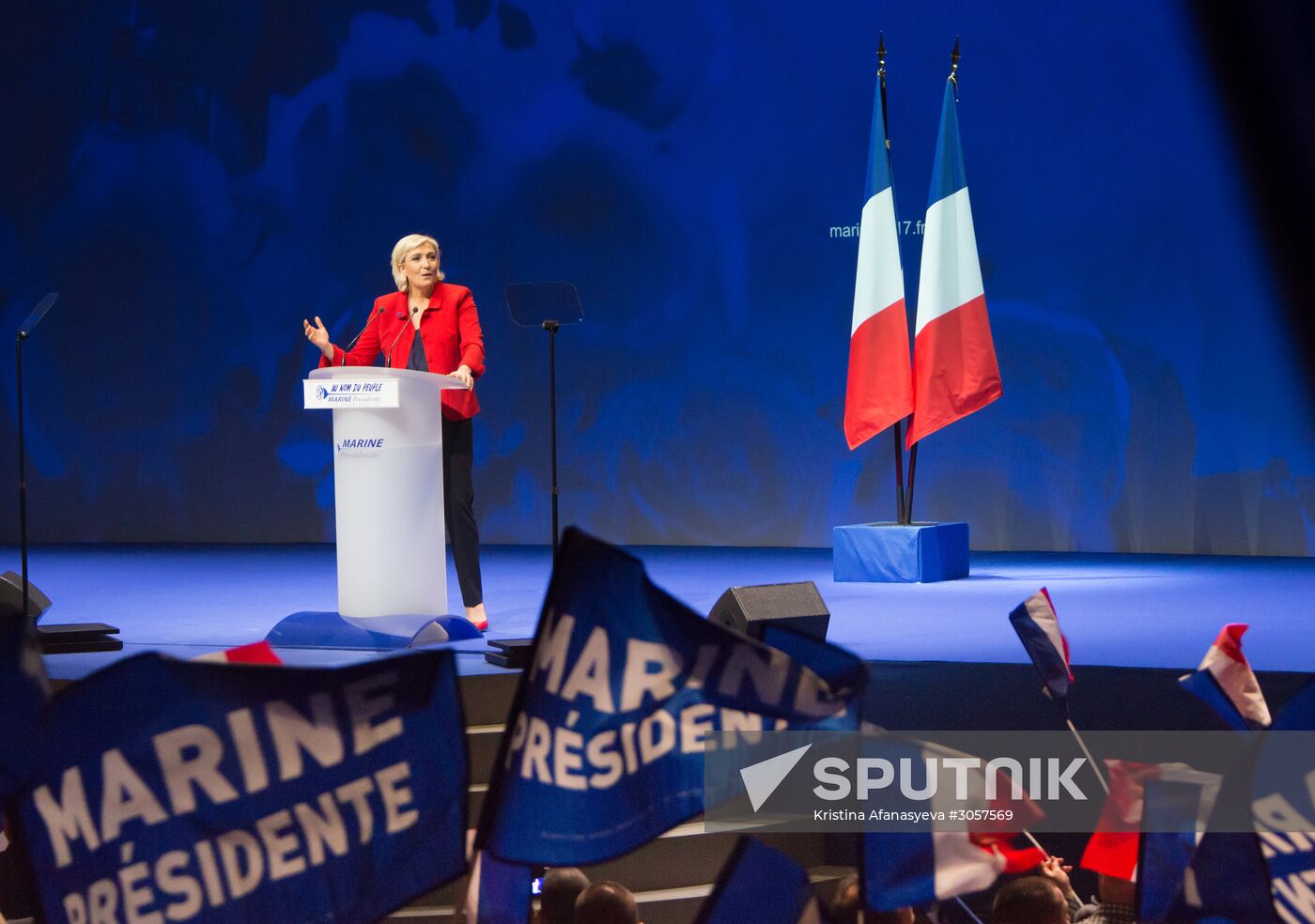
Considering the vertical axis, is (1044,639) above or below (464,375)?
below

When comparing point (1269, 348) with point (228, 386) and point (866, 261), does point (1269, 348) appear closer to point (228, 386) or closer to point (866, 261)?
point (866, 261)

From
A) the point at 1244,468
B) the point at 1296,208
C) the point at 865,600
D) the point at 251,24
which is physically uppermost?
the point at 251,24

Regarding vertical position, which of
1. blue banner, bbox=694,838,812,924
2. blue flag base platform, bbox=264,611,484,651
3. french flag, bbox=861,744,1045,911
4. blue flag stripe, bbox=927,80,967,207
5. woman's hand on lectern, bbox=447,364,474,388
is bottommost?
blue flag base platform, bbox=264,611,484,651

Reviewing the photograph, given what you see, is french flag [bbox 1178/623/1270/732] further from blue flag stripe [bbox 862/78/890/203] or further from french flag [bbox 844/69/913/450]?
blue flag stripe [bbox 862/78/890/203]

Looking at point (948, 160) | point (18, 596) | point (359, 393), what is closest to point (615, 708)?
point (359, 393)

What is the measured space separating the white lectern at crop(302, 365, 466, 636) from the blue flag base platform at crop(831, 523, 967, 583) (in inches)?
107

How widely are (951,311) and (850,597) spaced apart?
1.74 m

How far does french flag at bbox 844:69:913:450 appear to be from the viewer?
284 inches

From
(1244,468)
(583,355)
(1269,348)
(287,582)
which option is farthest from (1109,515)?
(287,582)

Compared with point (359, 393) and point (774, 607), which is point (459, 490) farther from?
point (774, 607)

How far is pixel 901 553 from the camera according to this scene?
22.5 ft

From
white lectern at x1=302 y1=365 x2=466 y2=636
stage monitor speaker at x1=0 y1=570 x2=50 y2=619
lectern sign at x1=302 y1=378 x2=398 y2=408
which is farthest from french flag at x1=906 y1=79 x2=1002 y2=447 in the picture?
stage monitor speaker at x1=0 y1=570 x2=50 y2=619

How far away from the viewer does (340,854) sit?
5.16 ft

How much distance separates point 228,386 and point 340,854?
27.5ft
